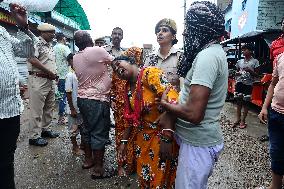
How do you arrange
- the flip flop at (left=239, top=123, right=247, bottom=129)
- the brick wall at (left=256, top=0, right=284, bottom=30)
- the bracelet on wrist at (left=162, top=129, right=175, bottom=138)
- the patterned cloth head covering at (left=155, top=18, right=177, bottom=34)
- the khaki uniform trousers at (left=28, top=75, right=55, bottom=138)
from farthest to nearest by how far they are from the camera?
the brick wall at (left=256, top=0, right=284, bottom=30) → the flip flop at (left=239, top=123, right=247, bottom=129) → the khaki uniform trousers at (left=28, top=75, right=55, bottom=138) → the patterned cloth head covering at (left=155, top=18, right=177, bottom=34) → the bracelet on wrist at (left=162, top=129, right=175, bottom=138)

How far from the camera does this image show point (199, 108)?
185 cm

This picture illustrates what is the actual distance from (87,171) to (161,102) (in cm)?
279

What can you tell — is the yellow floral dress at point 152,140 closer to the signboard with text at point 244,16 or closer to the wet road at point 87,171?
the wet road at point 87,171

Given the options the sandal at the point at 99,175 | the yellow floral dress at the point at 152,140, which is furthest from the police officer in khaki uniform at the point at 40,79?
the yellow floral dress at the point at 152,140

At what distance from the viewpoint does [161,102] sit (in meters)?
2.13

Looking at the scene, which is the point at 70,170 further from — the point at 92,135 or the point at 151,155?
the point at 151,155

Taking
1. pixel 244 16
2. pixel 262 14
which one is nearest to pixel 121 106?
pixel 262 14

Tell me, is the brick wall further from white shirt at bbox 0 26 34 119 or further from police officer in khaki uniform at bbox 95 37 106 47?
white shirt at bbox 0 26 34 119

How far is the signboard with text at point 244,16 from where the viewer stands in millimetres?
14604

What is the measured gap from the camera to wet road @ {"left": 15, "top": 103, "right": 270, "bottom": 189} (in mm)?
4119

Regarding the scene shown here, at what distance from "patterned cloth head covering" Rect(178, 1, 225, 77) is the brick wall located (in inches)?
516

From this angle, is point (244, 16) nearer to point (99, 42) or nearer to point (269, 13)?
point (269, 13)

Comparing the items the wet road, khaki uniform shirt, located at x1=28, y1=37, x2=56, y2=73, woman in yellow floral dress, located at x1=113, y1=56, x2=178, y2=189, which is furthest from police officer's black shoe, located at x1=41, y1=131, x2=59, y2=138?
woman in yellow floral dress, located at x1=113, y1=56, x2=178, y2=189

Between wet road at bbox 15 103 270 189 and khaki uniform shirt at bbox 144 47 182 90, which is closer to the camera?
khaki uniform shirt at bbox 144 47 182 90
